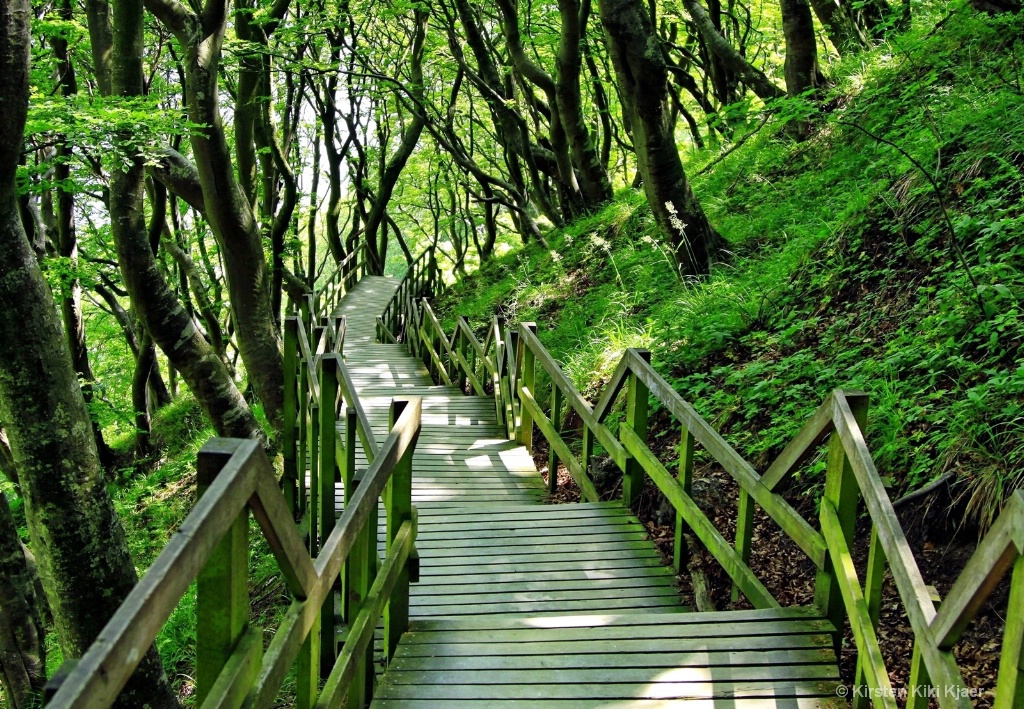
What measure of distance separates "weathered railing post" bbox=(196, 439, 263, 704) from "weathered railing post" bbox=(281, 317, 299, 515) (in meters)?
6.72

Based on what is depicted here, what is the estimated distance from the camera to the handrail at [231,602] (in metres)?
1.53

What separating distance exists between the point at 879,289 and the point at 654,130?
8.23 feet

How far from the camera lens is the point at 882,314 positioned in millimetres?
5441

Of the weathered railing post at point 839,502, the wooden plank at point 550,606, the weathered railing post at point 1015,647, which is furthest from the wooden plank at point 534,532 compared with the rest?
the weathered railing post at point 1015,647

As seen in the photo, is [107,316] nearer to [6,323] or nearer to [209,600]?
[6,323]

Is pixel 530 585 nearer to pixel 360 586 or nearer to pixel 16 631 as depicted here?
pixel 360 586

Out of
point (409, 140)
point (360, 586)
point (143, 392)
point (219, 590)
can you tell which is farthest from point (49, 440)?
point (409, 140)

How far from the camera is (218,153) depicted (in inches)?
334

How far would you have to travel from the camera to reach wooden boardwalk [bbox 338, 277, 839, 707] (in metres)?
3.16

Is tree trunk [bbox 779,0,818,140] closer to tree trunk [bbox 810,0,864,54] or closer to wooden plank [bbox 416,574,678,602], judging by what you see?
tree trunk [bbox 810,0,864,54]

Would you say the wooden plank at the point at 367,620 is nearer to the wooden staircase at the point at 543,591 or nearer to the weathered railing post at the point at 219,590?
the wooden staircase at the point at 543,591

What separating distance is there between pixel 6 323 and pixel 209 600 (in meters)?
3.27

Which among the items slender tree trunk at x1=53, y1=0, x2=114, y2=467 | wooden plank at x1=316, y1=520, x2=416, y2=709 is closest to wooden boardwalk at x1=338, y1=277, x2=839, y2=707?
wooden plank at x1=316, y1=520, x2=416, y2=709

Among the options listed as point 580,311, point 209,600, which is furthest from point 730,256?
point 209,600
